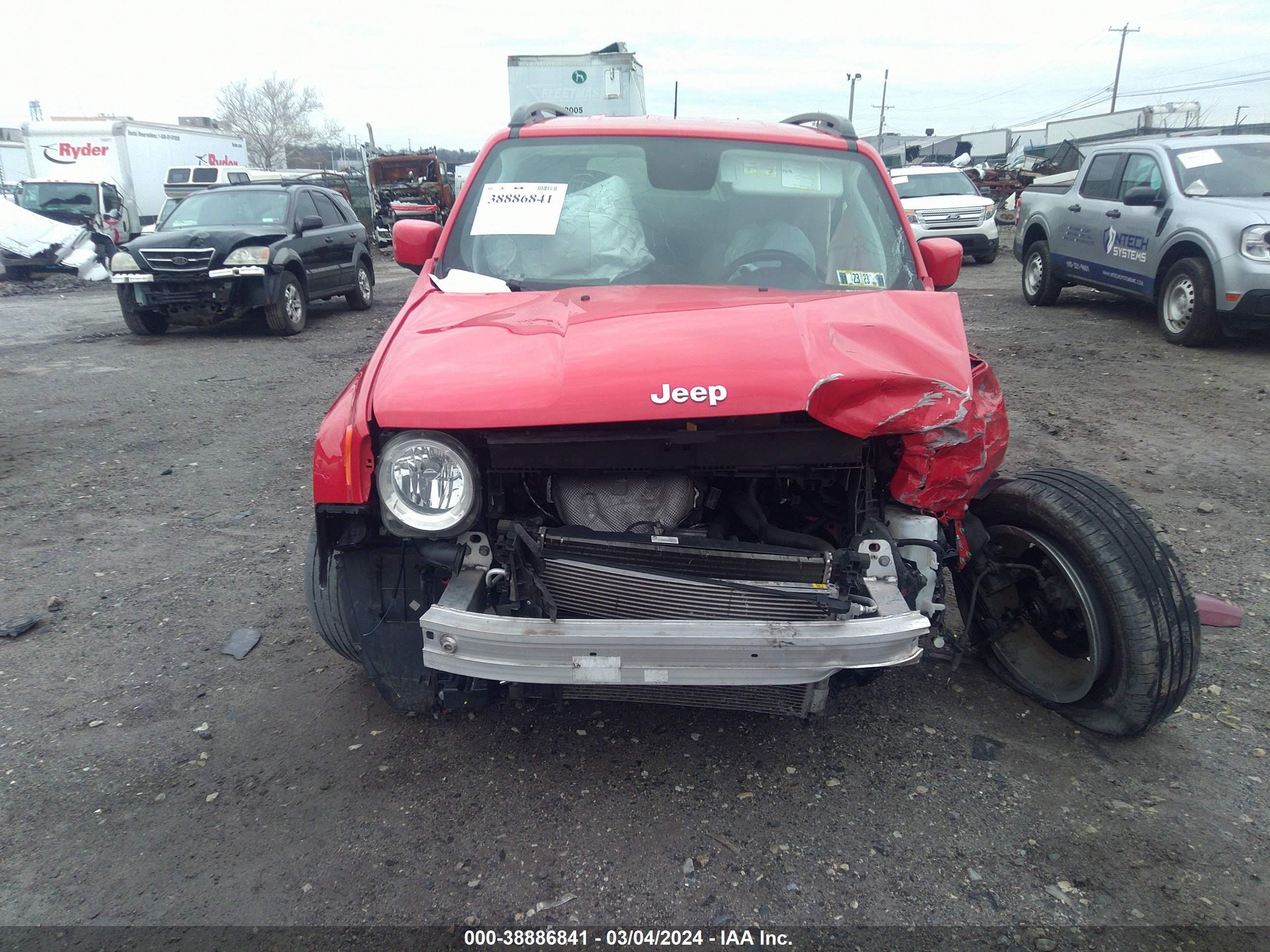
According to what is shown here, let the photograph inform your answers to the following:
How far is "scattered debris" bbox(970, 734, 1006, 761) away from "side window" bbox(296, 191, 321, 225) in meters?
10.1

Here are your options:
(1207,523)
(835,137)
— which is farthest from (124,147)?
(1207,523)

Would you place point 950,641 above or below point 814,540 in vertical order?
below

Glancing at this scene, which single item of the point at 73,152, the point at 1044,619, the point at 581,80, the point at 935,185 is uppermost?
the point at 581,80

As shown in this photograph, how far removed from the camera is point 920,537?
2500mm

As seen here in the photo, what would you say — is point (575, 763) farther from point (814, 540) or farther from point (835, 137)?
point (835, 137)

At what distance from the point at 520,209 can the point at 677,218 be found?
0.62 meters

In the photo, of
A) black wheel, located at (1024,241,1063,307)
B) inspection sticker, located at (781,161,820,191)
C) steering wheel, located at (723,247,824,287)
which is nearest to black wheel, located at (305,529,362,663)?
steering wheel, located at (723,247,824,287)

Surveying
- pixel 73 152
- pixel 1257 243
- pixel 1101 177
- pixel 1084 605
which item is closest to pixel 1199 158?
pixel 1101 177

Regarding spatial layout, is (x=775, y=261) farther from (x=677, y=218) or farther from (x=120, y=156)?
(x=120, y=156)

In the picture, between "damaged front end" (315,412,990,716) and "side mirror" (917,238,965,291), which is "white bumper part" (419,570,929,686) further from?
"side mirror" (917,238,965,291)

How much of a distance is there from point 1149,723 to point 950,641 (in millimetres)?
635

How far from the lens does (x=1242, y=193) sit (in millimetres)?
8055

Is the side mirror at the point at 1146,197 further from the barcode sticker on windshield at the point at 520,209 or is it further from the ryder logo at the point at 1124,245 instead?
the barcode sticker on windshield at the point at 520,209

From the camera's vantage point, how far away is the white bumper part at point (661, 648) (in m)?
2.12
